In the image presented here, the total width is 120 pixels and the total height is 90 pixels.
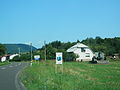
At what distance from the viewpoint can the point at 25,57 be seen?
110 metres

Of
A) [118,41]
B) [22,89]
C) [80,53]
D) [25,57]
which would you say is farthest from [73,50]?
[22,89]

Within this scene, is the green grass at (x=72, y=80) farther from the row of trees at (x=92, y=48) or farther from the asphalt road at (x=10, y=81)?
the row of trees at (x=92, y=48)

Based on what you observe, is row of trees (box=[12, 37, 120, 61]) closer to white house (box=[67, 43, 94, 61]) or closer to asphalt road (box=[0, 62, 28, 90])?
white house (box=[67, 43, 94, 61])

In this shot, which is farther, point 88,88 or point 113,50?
point 113,50

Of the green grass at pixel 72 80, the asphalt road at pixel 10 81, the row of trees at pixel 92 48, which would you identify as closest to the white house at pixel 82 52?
the row of trees at pixel 92 48

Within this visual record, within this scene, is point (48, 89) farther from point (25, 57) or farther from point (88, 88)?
point (25, 57)

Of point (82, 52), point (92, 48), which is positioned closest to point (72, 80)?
point (82, 52)

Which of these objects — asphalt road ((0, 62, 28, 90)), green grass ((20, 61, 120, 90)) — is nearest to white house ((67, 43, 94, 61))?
asphalt road ((0, 62, 28, 90))

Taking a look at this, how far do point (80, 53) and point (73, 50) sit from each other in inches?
122

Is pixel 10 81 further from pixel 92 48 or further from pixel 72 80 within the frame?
pixel 92 48

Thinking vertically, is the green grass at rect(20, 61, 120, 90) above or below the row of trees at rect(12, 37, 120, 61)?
below

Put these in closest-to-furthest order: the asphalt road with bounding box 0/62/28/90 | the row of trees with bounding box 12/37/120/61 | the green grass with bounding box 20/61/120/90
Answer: the green grass with bounding box 20/61/120/90 → the asphalt road with bounding box 0/62/28/90 → the row of trees with bounding box 12/37/120/61

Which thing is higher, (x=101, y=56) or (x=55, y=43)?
(x=55, y=43)

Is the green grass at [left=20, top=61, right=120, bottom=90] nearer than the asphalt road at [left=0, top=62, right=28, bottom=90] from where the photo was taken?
Yes
